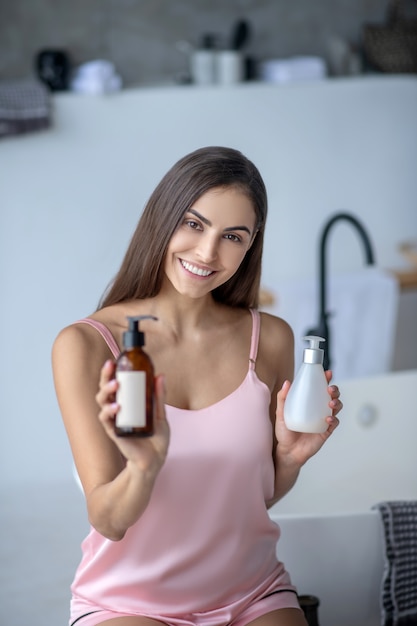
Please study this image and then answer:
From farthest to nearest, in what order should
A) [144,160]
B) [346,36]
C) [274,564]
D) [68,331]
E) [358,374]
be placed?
Answer: [346,36] → [358,374] → [144,160] → [274,564] → [68,331]

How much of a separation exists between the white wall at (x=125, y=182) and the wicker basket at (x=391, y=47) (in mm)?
61

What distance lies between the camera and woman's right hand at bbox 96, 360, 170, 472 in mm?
1134

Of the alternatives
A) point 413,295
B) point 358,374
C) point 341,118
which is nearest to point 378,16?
point 341,118

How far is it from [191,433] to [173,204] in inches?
14.6

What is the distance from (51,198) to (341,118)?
1.15 meters

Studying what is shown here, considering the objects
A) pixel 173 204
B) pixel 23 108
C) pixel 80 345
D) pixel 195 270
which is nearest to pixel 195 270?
pixel 195 270

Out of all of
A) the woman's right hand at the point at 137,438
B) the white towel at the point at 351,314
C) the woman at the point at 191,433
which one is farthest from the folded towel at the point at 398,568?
the white towel at the point at 351,314

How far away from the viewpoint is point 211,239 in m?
1.42

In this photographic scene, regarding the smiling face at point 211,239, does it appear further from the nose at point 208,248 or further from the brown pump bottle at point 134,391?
the brown pump bottle at point 134,391

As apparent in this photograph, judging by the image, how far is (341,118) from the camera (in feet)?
11.1

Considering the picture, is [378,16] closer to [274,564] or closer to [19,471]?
[19,471]

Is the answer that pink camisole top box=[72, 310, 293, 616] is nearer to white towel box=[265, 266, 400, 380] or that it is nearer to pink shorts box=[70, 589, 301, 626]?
pink shorts box=[70, 589, 301, 626]

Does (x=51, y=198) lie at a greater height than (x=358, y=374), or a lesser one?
greater

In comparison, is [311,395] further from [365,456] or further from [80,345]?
[365,456]
